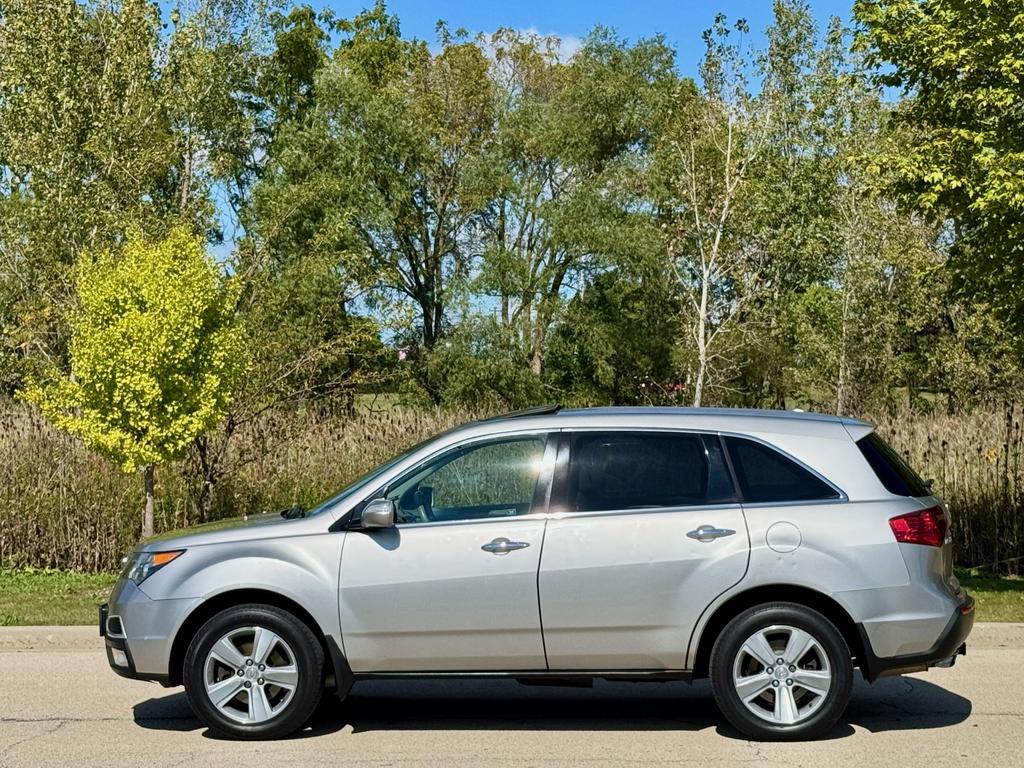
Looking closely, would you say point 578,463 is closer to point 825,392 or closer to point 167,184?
point 825,392

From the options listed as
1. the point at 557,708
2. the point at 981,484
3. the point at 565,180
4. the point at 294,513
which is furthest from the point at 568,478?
the point at 565,180

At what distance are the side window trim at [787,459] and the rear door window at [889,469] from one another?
261 millimetres

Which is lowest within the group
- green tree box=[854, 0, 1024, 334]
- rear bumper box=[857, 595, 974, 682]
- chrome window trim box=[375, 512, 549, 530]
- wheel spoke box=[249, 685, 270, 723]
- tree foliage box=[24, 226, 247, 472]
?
wheel spoke box=[249, 685, 270, 723]

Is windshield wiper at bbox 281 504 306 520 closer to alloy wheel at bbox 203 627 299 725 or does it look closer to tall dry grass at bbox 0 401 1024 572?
alloy wheel at bbox 203 627 299 725

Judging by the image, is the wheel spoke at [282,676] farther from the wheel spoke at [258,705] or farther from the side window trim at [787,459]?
the side window trim at [787,459]

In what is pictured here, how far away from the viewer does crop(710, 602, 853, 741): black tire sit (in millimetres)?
6992

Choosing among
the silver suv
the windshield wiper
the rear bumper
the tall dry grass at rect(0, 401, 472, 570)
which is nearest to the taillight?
the silver suv

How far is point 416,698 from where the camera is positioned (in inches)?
334

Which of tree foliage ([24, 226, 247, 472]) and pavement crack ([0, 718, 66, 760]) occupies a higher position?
tree foliage ([24, 226, 247, 472])

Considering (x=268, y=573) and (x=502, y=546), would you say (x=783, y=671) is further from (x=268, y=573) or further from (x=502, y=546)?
(x=268, y=573)

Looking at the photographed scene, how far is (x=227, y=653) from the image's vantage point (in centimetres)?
718

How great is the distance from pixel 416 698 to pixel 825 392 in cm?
3477

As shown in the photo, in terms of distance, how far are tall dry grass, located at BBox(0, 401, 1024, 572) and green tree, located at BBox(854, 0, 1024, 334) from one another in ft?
7.87

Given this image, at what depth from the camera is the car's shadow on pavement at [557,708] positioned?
763 cm
